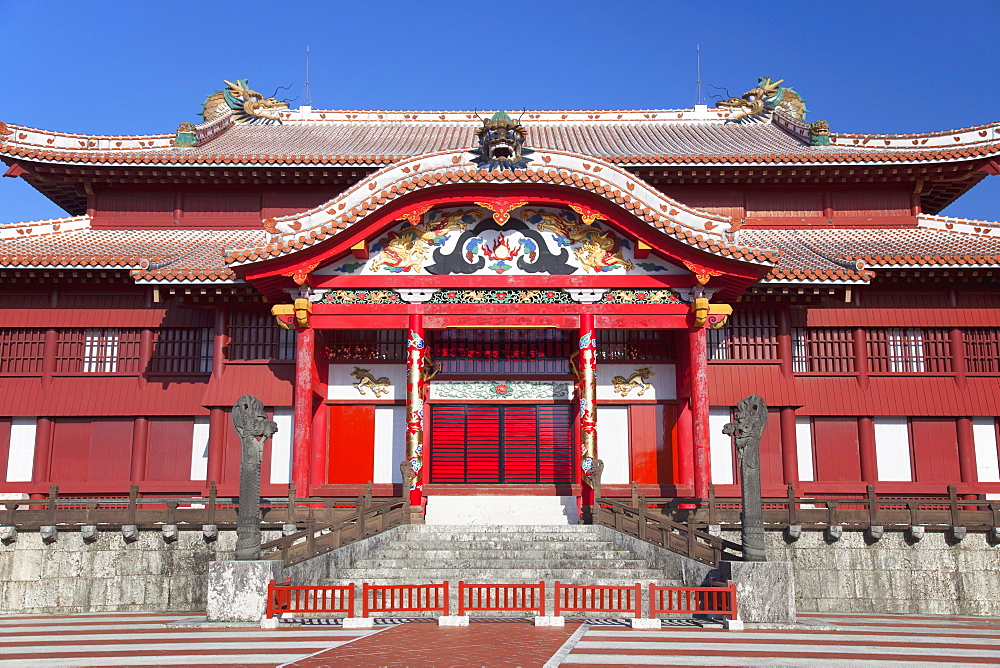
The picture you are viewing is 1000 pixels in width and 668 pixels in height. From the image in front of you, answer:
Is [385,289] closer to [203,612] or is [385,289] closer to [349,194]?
[349,194]

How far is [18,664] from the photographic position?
9.88 m

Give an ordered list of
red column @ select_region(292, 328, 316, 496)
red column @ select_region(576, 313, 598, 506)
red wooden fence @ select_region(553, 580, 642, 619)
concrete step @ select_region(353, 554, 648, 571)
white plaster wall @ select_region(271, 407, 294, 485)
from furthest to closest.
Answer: white plaster wall @ select_region(271, 407, 294, 485) → red column @ select_region(292, 328, 316, 496) → red column @ select_region(576, 313, 598, 506) → concrete step @ select_region(353, 554, 648, 571) → red wooden fence @ select_region(553, 580, 642, 619)

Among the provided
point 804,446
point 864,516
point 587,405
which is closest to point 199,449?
point 587,405

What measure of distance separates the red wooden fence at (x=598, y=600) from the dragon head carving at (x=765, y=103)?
20821 mm

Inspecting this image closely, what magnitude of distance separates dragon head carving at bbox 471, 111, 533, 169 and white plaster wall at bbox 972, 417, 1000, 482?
13482mm

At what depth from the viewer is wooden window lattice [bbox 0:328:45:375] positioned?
21.6 metres

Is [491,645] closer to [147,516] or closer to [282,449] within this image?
[147,516]

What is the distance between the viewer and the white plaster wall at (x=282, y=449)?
2116 cm

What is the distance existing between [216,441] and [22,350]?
5780 millimetres

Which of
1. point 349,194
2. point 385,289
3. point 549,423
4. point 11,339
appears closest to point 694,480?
point 549,423

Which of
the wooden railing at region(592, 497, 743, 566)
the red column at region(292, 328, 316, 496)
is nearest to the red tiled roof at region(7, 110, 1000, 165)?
the red column at region(292, 328, 316, 496)

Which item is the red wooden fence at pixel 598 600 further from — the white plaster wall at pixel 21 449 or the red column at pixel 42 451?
the white plaster wall at pixel 21 449

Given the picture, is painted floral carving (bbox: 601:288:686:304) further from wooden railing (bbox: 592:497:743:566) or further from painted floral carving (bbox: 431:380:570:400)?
wooden railing (bbox: 592:497:743:566)

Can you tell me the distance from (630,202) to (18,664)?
14.1 meters
